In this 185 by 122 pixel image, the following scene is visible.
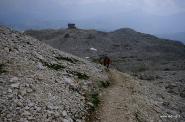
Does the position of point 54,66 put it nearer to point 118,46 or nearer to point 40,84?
point 40,84

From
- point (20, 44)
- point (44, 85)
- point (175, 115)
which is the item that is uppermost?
point (20, 44)

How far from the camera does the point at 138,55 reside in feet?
345

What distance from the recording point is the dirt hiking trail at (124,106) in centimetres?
2128

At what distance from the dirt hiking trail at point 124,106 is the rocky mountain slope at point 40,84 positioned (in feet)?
3.65

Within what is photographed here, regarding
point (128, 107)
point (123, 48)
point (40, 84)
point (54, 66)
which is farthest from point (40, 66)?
point (123, 48)

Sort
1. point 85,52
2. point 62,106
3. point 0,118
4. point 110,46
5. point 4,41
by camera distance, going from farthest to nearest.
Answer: point 110,46, point 85,52, point 4,41, point 62,106, point 0,118

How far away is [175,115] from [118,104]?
24.7 ft

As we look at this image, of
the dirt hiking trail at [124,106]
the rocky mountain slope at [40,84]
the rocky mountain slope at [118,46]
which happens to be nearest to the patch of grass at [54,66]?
the rocky mountain slope at [40,84]

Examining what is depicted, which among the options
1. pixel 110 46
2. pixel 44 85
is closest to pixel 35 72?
pixel 44 85

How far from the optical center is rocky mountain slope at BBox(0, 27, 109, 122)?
18219 mm

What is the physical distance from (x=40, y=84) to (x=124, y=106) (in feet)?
25.2

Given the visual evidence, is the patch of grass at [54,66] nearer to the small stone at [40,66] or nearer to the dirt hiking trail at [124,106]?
the small stone at [40,66]

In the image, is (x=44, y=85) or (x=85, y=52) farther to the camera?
(x=85, y=52)

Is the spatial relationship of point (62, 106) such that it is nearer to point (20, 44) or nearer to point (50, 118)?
point (50, 118)
